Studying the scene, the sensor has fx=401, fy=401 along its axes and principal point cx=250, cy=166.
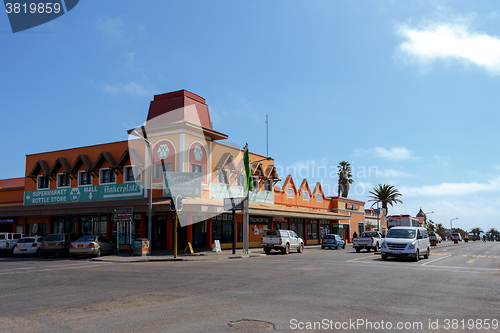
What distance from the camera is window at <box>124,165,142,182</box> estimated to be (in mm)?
33031

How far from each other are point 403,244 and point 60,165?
30626 mm

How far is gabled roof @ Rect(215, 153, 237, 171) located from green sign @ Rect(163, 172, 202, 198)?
5.08 meters

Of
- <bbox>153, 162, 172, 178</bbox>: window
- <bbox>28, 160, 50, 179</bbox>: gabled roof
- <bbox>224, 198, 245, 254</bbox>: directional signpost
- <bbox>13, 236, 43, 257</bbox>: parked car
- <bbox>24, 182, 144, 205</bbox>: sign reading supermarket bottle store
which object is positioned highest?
<bbox>28, 160, 50, 179</bbox>: gabled roof

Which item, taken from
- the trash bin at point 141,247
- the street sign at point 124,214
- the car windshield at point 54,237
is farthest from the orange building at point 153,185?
the car windshield at point 54,237

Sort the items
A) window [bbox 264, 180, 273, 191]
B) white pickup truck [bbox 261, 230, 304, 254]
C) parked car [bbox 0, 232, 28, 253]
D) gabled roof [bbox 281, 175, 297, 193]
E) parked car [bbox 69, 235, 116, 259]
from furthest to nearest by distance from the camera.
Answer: gabled roof [bbox 281, 175, 297, 193] < window [bbox 264, 180, 273, 191] < white pickup truck [bbox 261, 230, 304, 254] < parked car [bbox 0, 232, 28, 253] < parked car [bbox 69, 235, 116, 259]

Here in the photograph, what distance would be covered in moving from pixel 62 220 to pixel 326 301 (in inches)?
1329

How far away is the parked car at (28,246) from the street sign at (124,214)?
6.55 m

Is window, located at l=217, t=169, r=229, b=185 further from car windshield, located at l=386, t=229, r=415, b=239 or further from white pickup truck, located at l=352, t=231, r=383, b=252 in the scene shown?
car windshield, located at l=386, t=229, r=415, b=239

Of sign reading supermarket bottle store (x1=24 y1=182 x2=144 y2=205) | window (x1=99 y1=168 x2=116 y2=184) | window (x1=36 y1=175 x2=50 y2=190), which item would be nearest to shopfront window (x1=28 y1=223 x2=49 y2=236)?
sign reading supermarket bottle store (x1=24 y1=182 x2=144 y2=205)

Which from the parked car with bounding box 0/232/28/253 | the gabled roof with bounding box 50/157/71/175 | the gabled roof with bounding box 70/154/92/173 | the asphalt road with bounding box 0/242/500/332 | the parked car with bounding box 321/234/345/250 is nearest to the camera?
the asphalt road with bounding box 0/242/500/332

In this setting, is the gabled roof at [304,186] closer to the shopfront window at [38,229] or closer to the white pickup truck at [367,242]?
the white pickup truck at [367,242]

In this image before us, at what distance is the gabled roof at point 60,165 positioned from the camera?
3672 centimetres

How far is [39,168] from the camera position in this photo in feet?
127

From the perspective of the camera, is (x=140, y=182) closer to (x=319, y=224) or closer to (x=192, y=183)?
(x=192, y=183)
